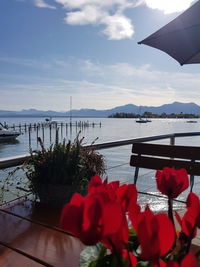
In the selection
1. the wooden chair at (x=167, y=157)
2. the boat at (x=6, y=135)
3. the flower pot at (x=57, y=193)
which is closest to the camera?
the flower pot at (x=57, y=193)

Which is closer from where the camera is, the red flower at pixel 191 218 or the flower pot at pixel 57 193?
the red flower at pixel 191 218

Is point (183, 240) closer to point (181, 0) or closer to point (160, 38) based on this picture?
point (181, 0)

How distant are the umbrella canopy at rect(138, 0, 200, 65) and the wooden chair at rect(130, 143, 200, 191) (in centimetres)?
95

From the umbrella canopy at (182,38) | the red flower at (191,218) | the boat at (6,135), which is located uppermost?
the umbrella canopy at (182,38)

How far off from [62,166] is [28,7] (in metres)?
5.07

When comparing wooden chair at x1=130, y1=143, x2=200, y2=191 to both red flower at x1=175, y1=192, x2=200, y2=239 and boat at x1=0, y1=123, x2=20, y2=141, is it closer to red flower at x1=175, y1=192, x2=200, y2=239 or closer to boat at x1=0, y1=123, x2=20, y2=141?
red flower at x1=175, y1=192, x2=200, y2=239

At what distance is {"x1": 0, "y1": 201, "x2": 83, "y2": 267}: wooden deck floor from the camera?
3.36 feet

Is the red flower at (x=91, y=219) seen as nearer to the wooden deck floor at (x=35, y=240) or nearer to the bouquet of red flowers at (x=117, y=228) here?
the bouquet of red flowers at (x=117, y=228)

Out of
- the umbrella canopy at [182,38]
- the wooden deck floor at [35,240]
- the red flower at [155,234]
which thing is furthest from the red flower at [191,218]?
the umbrella canopy at [182,38]

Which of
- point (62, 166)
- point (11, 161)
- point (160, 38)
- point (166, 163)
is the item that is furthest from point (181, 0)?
point (11, 161)

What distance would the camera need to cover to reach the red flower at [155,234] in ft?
1.19

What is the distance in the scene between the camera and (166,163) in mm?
2730

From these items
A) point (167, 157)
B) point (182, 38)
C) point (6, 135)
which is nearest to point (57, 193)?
point (167, 157)

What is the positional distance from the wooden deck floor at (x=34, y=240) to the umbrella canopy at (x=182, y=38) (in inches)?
78.4
